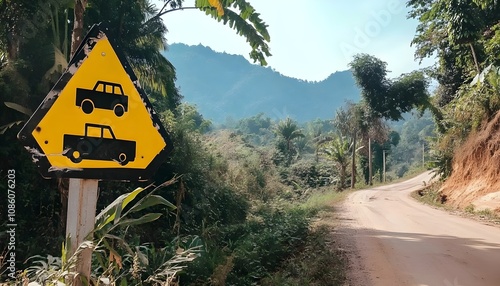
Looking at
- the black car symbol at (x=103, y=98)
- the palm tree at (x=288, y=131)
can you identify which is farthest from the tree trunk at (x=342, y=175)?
the black car symbol at (x=103, y=98)

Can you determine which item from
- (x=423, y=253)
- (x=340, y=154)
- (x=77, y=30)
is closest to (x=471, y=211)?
(x=423, y=253)

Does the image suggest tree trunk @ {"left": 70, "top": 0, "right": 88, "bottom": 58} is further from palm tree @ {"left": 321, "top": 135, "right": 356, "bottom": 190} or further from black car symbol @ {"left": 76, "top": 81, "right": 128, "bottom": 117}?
palm tree @ {"left": 321, "top": 135, "right": 356, "bottom": 190}

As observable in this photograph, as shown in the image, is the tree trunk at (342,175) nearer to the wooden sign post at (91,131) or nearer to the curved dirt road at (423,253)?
the curved dirt road at (423,253)

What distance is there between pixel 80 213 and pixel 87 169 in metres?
0.20

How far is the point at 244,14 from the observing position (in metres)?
5.17

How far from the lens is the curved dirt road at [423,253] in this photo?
16.4 feet

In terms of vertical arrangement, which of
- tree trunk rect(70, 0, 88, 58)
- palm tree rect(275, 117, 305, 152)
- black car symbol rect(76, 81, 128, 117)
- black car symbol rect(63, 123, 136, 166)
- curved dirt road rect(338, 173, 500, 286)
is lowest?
curved dirt road rect(338, 173, 500, 286)

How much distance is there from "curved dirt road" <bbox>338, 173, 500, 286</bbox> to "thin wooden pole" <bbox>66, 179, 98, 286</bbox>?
4191 mm

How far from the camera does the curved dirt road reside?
16.4ft

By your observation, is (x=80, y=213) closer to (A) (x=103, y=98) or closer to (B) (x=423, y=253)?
(A) (x=103, y=98)

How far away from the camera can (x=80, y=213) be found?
5.17ft

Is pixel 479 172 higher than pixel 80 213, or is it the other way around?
pixel 479 172

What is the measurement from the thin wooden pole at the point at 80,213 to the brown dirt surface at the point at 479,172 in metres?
13.2

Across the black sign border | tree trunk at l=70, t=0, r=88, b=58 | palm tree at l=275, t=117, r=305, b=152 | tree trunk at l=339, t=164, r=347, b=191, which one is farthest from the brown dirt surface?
palm tree at l=275, t=117, r=305, b=152
